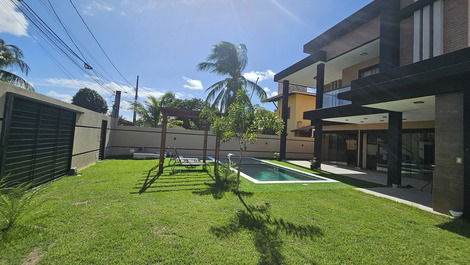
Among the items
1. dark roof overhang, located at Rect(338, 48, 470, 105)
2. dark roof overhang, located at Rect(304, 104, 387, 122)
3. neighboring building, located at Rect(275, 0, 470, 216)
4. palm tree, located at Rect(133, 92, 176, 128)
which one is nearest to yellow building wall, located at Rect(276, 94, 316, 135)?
neighboring building, located at Rect(275, 0, 470, 216)

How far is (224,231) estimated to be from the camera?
3.41 m

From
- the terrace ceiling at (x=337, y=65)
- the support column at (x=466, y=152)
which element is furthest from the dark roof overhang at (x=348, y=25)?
the support column at (x=466, y=152)

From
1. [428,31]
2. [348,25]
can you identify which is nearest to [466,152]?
[428,31]

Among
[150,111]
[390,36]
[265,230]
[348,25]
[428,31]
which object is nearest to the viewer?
[265,230]

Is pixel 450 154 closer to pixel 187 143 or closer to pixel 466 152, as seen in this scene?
pixel 466 152

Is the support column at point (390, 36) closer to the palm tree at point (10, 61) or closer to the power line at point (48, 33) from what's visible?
the power line at point (48, 33)

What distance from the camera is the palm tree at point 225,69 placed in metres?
15.4

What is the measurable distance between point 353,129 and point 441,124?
28.8 feet

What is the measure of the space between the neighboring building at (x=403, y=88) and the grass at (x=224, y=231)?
6.61 feet

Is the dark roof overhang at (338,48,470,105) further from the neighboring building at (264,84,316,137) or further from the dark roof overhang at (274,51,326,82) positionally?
the neighboring building at (264,84,316,137)

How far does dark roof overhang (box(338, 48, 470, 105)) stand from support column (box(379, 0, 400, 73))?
7.88 ft

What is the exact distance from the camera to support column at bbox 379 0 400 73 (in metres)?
8.27

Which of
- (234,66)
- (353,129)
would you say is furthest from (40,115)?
(353,129)

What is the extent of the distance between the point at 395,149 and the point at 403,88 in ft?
9.42
